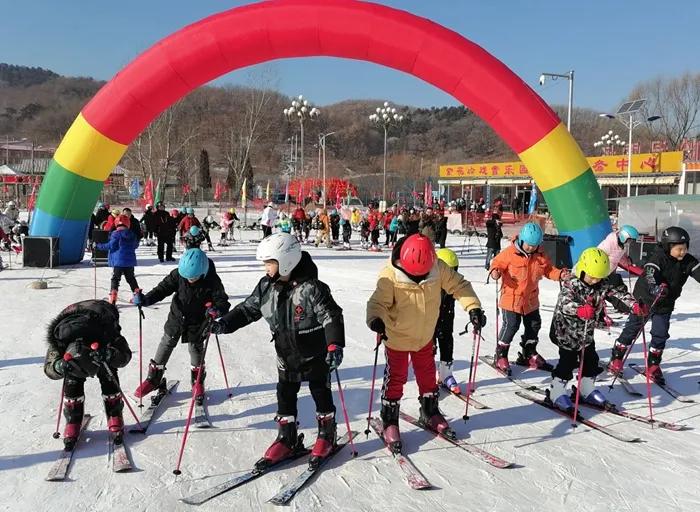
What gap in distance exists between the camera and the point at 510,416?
407 centimetres

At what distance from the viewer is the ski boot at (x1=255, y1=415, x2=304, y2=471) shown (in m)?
3.22

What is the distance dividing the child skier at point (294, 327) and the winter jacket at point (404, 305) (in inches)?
15.9

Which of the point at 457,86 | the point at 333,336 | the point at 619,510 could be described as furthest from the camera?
the point at 457,86

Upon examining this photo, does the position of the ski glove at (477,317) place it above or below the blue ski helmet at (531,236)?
below

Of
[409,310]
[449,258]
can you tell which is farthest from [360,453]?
[449,258]

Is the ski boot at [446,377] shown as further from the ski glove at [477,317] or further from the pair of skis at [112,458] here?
the pair of skis at [112,458]

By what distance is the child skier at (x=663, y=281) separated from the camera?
4727mm

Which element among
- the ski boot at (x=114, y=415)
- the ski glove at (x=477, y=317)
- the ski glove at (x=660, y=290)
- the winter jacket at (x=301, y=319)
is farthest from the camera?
the ski glove at (x=660, y=290)

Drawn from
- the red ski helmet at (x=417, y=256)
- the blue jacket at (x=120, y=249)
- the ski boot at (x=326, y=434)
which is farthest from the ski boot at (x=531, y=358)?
the blue jacket at (x=120, y=249)

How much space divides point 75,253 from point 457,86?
8.45m

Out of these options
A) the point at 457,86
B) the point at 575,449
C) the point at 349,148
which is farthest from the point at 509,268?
the point at 349,148

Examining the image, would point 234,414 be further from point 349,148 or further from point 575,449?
point 349,148

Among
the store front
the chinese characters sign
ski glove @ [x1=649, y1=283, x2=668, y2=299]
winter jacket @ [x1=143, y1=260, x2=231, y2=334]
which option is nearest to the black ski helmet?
ski glove @ [x1=649, y1=283, x2=668, y2=299]

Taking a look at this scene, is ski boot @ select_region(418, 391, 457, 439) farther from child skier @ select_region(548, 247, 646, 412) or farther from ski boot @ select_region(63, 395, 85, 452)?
ski boot @ select_region(63, 395, 85, 452)
